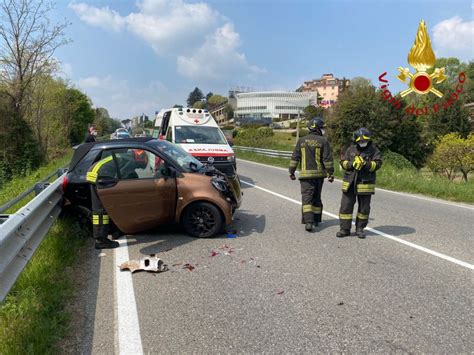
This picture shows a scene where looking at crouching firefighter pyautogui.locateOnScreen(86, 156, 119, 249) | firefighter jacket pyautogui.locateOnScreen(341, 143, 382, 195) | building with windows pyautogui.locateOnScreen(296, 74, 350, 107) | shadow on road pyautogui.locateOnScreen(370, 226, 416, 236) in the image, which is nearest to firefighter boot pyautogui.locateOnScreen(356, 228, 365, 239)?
shadow on road pyautogui.locateOnScreen(370, 226, 416, 236)

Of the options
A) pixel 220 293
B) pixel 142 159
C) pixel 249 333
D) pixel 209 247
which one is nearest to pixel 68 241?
pixel 142 159

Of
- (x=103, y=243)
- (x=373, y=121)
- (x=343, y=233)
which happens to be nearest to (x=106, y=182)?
(x=103, y=243)

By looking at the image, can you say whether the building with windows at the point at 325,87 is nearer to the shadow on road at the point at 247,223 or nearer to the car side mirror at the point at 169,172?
the shadow on road at the point at 247,223

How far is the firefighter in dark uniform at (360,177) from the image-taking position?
19.1ft

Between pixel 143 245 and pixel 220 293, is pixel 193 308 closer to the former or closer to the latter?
pixel 220 293

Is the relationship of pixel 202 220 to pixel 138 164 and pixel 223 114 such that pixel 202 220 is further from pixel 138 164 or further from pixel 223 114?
pixel 223 114

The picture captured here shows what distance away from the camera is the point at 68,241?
5.51 metres

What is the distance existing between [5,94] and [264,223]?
17.0 metres

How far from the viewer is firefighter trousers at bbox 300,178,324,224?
640 cm

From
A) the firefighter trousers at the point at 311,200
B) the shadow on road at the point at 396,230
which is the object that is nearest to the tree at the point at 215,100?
the firefighter trousers at the point at 311,200

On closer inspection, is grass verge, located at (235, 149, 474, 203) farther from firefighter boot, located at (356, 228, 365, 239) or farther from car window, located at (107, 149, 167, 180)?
car window, located at (107, 149, 167, 180)

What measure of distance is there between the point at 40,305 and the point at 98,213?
201 centimetres

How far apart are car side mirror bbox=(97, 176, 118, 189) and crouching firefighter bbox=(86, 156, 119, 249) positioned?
0.04 m

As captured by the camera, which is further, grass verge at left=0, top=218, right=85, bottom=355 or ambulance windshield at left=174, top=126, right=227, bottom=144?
ambulance windshield at left=174, top=126, right=227, bottom=144
